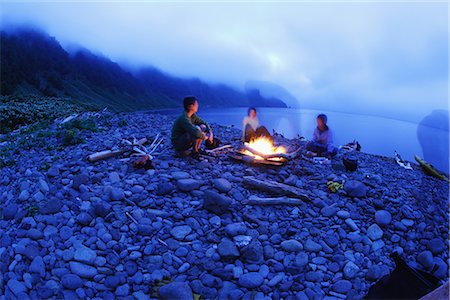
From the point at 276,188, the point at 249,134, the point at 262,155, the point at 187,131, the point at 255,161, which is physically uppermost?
the point at 187,131

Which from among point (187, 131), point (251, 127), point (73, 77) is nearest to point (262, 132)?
point (251, 127)

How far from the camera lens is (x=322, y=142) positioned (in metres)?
10.1

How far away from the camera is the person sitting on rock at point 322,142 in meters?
9.92

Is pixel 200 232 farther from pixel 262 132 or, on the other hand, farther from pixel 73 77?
pixel 73 77

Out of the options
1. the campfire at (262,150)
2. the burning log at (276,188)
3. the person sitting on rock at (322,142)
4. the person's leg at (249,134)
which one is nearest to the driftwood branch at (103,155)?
the campfire at (262,150)

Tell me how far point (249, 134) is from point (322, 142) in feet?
8.39

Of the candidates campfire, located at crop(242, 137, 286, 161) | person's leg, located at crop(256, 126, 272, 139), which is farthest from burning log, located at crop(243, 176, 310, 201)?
person's leg, located at crop(256, 126, 272, 139)

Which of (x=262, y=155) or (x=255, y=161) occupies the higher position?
(x=262, y=155)

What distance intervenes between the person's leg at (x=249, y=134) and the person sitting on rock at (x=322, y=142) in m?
1.99

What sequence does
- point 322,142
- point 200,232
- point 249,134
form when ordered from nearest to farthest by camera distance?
point 200,232
point 249,134
point 322,142

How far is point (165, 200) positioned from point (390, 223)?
445 cm

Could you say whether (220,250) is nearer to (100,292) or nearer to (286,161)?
(100,292)

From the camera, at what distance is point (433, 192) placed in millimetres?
7449

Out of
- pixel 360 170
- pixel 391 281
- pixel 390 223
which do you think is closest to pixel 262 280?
pixel 391 281
